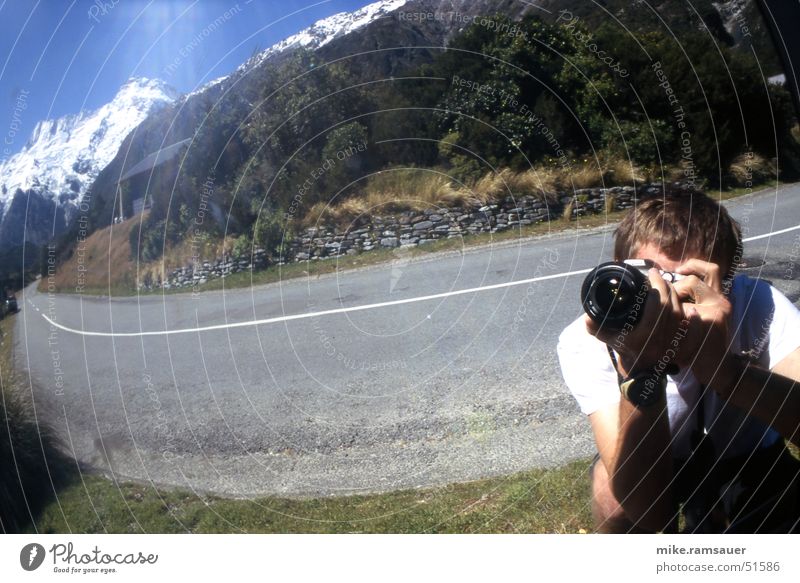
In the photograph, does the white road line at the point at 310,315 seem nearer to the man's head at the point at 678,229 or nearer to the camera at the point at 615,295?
the man's head at the point at 678,229

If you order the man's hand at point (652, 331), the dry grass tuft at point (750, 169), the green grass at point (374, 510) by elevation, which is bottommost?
the green grass at point (374, 510)

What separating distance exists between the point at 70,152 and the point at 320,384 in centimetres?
81

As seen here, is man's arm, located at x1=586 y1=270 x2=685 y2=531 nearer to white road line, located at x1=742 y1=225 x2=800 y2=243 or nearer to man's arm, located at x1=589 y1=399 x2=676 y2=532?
man's arm, located at x1=589 y1=399 x2=676 y2=532

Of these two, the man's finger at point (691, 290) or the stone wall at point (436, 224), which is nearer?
the man's finger at point (691, 290)

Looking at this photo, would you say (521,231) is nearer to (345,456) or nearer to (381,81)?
(381,81)

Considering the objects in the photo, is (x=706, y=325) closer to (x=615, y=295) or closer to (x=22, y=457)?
(x=615, y=295)

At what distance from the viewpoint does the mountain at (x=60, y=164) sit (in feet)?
5.83

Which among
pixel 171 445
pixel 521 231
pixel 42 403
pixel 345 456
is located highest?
pixel 521 231

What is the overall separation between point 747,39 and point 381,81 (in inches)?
32.2

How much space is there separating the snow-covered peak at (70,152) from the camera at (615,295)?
1.09m

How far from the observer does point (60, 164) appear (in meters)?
1.83

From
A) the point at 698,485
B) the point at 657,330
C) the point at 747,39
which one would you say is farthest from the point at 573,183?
the point at 698,485

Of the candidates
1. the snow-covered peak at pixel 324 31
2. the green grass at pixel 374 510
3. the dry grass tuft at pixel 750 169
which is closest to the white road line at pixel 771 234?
the dry grass tuft at pixel 750 169
